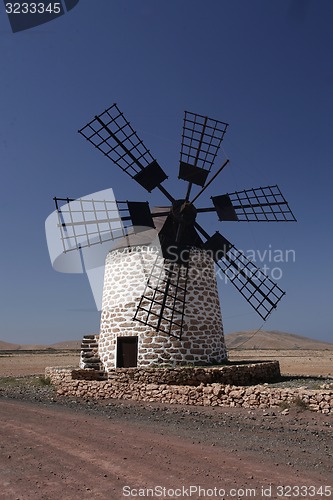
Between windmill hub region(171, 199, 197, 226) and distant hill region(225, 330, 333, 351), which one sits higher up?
windmill hub region(171, 199, 197, 226)

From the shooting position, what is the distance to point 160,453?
22.8 ft

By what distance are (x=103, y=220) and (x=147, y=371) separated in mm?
6012

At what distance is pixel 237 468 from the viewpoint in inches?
242

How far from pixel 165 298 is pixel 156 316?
31.7 inches

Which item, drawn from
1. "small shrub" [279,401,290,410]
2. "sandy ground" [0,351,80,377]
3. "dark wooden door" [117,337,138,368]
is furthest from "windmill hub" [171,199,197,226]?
"sandy ground" [0,351,80,377]

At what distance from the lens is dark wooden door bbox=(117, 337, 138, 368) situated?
15766 millimetres

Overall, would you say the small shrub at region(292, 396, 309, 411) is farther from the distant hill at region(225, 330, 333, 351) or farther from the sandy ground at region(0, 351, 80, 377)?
the distant hill at region(225, 330, 333, 351)

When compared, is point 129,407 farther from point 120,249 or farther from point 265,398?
point 120,249

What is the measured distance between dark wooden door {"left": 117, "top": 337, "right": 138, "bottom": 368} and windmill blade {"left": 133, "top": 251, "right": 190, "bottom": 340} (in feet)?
3.32

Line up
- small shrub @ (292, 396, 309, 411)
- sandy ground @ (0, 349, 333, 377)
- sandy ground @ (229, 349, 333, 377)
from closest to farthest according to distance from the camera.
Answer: small shrub @ (292, 396, 309, 411), sandy ground @ (229, 349, 333, 377), sandy ground @ (0, 349, 333, 377)

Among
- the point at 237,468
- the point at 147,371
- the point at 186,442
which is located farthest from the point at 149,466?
the point at 147,371

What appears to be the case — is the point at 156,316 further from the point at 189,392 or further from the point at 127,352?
the point at 189,392

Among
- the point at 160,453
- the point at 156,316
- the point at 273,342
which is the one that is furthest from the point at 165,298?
the point at 273,342

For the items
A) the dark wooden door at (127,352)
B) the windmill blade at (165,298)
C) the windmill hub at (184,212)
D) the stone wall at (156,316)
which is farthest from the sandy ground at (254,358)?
the windmill hub at (184,212)
